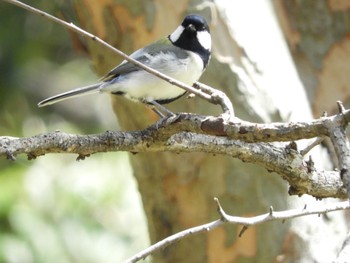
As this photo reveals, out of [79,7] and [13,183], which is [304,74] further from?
[13,183]

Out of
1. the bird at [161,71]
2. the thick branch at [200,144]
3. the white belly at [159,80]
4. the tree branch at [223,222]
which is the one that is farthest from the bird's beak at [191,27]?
the tree branch at [223,222]

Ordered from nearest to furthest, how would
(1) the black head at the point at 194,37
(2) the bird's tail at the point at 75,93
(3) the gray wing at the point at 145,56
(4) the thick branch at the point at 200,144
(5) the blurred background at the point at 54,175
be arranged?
Result: 1. (4) the thick branch at the point at 200,144
2. (2) the bird's tail at the point at 75,93
3. (3) the gray wing at the point at 145,56
4. (1) the black head at the point at 194,37
5. (5) the blurred background at the point at 54,175

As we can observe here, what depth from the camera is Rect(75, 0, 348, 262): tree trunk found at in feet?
11.2

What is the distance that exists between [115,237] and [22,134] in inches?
36.9

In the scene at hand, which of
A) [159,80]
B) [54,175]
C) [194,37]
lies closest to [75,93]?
[159,80]

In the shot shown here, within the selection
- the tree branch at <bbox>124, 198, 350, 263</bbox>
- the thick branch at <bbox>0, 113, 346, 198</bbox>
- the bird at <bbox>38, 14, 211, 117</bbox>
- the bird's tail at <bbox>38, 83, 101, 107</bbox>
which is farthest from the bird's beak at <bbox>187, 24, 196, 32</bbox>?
the tree branch at <bbox>124, 198, 350, 263</bbox>

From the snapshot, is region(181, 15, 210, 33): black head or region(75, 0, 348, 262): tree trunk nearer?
region(181, 15, 210, 33): black head

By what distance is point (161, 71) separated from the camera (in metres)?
2.78

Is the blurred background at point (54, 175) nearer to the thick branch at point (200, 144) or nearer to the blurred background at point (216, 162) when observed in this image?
the blurred background at point (216, 162)

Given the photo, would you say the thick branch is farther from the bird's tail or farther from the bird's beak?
the bird's beak

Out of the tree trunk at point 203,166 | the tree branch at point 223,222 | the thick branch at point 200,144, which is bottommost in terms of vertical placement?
the tree branch at point 223,222

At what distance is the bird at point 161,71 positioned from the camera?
8.79 feet

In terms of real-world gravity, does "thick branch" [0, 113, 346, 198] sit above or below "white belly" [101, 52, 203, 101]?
below

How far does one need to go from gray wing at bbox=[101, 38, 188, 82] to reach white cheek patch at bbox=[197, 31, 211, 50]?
0.33 feet
